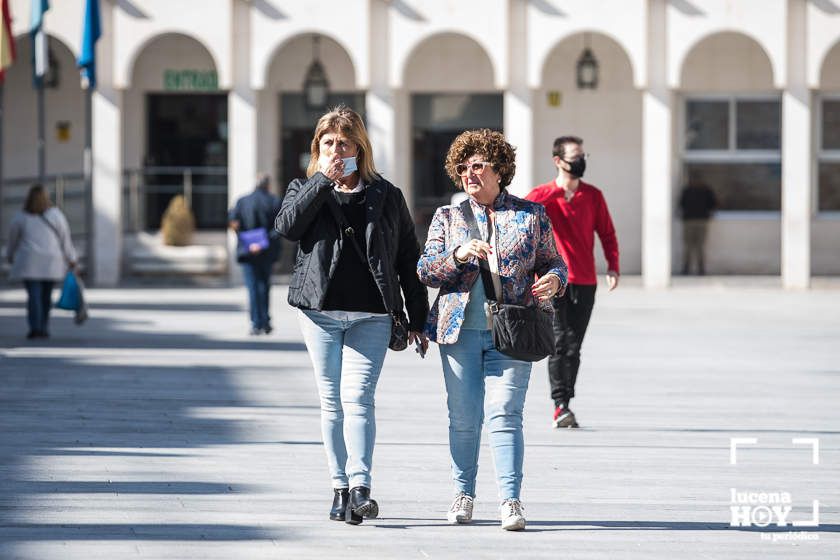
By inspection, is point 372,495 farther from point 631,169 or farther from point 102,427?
point 631,169

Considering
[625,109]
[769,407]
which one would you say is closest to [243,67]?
[625,109]

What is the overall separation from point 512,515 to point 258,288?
12.1 metres

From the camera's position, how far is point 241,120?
97.0ft

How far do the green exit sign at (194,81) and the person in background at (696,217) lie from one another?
27.9 feet

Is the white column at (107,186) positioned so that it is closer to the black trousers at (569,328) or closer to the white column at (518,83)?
the white column at (518,83)

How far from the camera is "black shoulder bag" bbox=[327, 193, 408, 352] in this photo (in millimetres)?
7850

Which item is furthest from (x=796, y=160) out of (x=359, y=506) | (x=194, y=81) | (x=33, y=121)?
(x=359, y=506)

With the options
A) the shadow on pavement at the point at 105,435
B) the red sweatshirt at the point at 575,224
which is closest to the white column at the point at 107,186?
the shadow on pavement at the point at 105,435

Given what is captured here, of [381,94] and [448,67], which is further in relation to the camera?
[448,67]

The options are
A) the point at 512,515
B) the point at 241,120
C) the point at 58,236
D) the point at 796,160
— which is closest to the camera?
the point at 512,515

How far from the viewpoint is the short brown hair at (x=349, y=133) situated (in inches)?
306

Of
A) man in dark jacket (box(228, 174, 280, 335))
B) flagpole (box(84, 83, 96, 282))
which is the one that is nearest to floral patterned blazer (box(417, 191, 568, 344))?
man in dark jacket (box(228, 174, 280, 335))

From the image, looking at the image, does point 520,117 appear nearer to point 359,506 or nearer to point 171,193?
point 171,193

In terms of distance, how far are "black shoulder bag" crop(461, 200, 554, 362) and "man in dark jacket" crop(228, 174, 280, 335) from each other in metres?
11.5
